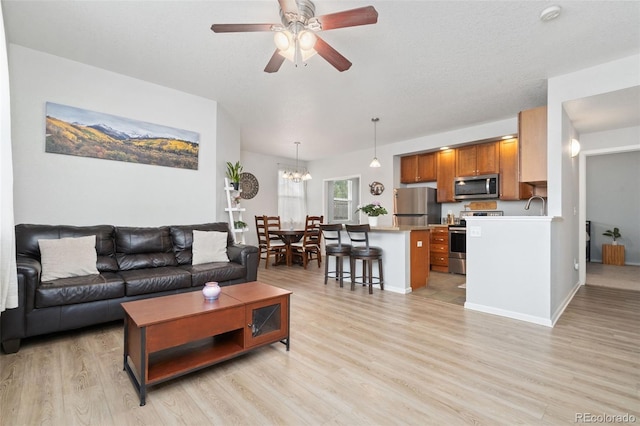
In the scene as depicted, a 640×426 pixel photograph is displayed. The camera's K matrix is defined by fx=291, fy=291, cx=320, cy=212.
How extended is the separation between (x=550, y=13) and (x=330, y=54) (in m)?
1.73

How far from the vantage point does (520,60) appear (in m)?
2.98

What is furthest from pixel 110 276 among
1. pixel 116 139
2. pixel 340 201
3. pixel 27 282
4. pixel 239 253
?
pixel 340 201

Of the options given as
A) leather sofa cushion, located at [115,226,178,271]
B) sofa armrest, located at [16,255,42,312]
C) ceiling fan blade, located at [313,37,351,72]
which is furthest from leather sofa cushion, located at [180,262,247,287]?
ceiling fan blade, located at [313,37,351,72]

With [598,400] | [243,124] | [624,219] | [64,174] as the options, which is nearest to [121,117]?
[64,174]

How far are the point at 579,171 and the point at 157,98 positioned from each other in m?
6.25

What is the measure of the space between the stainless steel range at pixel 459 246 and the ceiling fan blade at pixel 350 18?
4.27m

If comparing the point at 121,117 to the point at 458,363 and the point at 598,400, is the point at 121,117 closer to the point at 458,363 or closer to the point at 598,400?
the point at 458,363

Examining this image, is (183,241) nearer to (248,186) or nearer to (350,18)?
(350,18)

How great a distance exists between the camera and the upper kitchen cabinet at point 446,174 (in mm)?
5684

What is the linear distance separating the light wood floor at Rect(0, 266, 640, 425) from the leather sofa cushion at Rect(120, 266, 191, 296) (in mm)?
416

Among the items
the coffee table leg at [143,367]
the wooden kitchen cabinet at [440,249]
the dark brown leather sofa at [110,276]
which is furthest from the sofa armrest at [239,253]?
the wooden kitchen cabinet at [440,249]

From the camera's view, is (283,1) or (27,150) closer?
(283,1)

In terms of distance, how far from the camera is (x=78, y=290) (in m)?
2.43

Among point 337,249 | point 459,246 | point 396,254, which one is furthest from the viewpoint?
point 459,246
